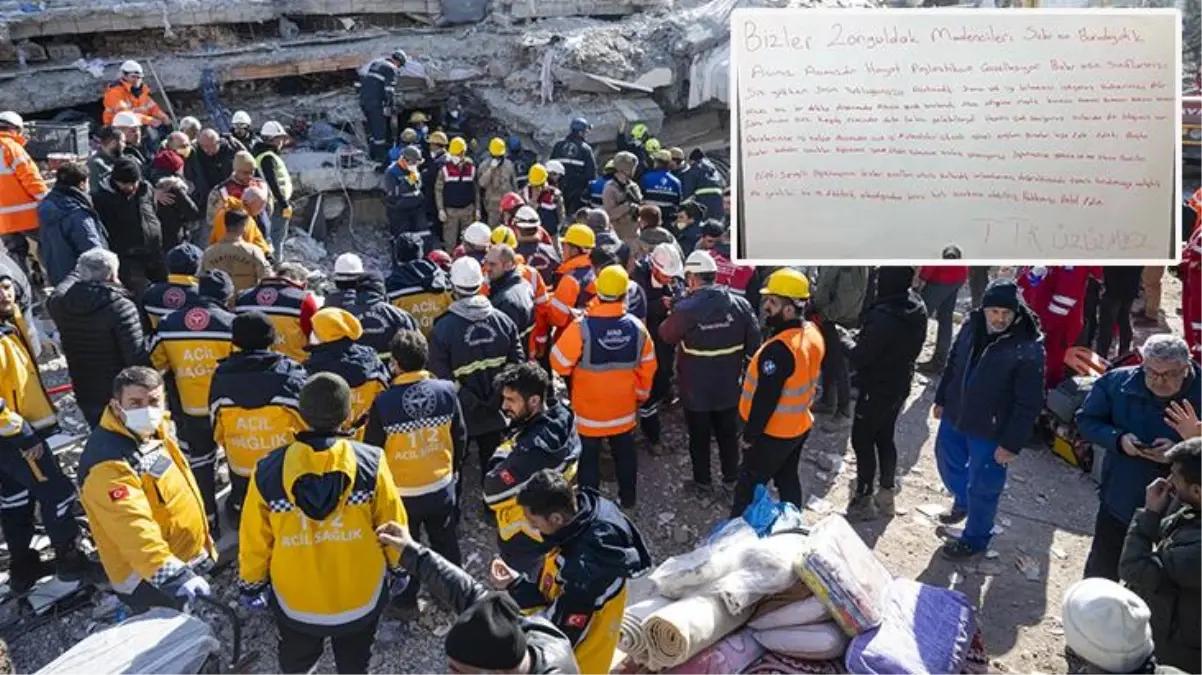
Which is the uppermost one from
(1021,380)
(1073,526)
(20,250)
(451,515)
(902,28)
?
(902,28)

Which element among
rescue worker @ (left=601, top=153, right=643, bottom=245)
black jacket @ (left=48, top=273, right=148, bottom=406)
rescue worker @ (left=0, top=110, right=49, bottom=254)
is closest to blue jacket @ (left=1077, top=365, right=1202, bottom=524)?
rescue worker @ (left=601, top=153, right=643, bottom=245)

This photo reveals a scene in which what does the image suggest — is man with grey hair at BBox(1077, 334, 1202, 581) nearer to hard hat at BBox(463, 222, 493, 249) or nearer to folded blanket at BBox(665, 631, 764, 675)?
folded blanket at BBox(665, 631, 764, 675)

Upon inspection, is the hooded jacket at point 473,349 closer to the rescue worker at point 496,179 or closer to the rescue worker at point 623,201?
the rescue worker at point 623,201

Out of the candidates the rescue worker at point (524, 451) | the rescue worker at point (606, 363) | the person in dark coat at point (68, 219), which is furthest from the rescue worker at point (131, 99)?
the rescue worker at point (524, 451)

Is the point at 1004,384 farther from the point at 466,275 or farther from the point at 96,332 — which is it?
the point at 96,332

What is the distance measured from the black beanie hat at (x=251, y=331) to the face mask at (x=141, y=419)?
2.43 ft

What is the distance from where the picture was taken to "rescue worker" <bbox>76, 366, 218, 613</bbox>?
3898mm

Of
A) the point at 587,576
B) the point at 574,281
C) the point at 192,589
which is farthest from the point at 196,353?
the point at 587,576

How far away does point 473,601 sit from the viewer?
10.4 ft

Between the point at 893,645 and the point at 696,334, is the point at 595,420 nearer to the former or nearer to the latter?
the point at 696,334

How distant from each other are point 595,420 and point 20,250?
234 inches

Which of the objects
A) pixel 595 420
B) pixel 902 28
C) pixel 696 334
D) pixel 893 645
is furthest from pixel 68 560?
pixel 902 28

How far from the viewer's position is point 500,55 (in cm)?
1347

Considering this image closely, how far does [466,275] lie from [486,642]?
3470 millimetres
